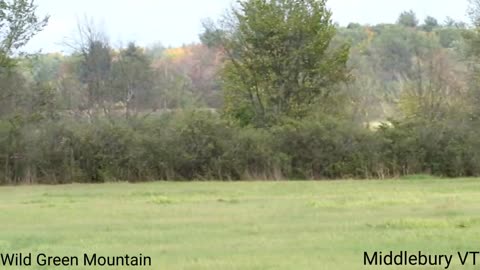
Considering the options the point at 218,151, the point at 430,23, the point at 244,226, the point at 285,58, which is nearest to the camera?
the point at 244,226

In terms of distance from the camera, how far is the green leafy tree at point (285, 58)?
44.1m

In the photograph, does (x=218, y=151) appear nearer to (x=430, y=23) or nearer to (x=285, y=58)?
(x=285, y=58)

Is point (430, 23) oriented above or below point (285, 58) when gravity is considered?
above

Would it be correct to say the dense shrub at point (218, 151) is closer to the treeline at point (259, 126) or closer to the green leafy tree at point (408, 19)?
the treeline at point (259, 126)

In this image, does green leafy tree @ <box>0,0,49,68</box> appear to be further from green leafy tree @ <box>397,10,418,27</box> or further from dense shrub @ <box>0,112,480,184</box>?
green leafy tree @ <box>397,10,418,27</box>

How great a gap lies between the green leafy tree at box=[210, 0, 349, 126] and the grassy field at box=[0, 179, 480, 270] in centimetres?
1549

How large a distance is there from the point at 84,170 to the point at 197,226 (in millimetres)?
23112

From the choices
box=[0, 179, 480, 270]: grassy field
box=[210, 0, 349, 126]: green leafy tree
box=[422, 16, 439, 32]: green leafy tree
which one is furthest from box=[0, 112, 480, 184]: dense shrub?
box=[422, 16, 439, 32]: green leafy tree

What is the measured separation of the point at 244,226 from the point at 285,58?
28014 mm

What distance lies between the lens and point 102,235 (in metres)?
15.5

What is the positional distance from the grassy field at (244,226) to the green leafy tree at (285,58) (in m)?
15.5

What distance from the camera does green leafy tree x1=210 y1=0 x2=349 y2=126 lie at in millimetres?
44125

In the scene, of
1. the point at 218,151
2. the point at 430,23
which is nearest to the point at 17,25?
the point at 218,151

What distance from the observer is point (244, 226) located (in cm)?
1675
